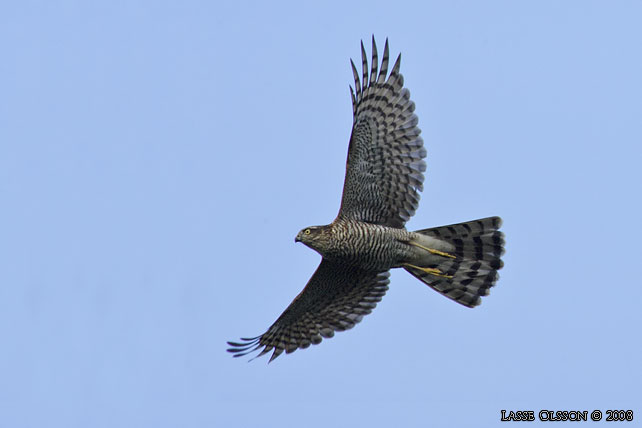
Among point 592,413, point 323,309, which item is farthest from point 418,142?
point 592,413

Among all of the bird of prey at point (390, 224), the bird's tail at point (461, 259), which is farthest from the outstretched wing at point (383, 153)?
the bird's tail at point (461, 259)

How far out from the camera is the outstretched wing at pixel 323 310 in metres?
13.4

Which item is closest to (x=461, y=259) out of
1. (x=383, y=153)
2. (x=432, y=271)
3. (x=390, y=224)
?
(x=432, y=271)

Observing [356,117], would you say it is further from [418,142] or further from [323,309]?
[323,309]

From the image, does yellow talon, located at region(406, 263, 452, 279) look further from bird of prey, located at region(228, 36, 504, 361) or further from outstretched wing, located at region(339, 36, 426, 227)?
outstretched wing, located at region(339, 36, 426, 227)

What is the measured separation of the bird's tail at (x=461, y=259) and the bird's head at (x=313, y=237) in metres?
1.13

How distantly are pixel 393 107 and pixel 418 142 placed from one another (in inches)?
20.6

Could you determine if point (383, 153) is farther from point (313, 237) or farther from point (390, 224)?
point (313, 237)

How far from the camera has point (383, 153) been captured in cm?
1251

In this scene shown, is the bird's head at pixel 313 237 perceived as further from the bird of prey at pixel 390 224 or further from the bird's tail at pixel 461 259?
the bird's tail at pixel 461 259

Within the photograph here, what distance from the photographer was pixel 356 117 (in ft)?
41.2

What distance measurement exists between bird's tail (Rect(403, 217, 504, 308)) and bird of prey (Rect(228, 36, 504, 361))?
12mm

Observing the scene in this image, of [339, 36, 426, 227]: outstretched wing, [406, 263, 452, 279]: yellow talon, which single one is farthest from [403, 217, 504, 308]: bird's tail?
[339, 36, 426, 227]: outstretched wing

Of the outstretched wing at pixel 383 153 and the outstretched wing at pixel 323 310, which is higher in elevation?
the outstretched wing at pixel 383 153
